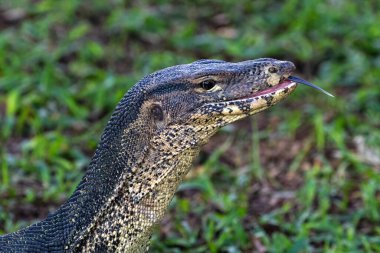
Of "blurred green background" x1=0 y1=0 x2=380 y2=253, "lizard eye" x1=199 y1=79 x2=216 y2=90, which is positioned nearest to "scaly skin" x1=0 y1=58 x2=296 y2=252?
"lizard eye" x1=199 y1=79 x2=216 y2=90

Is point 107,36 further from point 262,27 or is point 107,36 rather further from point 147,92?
point 147,92

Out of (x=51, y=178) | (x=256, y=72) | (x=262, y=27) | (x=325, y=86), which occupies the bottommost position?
(x=256, y=72)

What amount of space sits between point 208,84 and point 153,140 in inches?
13.9

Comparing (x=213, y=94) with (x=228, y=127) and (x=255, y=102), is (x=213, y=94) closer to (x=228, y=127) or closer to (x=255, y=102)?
(x=255, y=102)

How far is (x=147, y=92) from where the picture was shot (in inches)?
164

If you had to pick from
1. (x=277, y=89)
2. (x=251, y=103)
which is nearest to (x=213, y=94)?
(x=251, y=103)

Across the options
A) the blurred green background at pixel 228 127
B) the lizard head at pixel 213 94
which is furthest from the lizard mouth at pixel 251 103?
the blurred green background at pixel 228 127

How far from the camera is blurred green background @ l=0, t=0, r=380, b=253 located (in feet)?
19.4

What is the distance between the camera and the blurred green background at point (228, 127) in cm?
A: 592

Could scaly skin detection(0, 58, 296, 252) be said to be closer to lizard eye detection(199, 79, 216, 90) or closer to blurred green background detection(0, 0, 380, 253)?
lizard eye detection(199, 79, 216, 90)

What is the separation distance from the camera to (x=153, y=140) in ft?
13.5

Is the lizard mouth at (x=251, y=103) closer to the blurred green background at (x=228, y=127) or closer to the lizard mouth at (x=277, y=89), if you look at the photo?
the lizard mouth at (x=277, y=89)

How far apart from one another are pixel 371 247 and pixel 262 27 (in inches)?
155

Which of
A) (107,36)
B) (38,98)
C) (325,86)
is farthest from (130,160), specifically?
(107,36)
